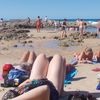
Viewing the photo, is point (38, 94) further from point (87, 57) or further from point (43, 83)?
point (87, 57)

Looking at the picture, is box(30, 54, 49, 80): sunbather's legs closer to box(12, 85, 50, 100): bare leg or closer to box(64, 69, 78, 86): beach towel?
box(12, 85, 50, 100): bare leg

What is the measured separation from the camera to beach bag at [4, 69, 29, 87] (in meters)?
6.62

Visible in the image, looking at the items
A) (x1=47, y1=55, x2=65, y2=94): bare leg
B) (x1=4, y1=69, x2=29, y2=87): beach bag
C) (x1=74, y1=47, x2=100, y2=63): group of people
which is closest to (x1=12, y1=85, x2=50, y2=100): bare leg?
(x1=47, y1=55, x2=65, y2=94): bare leg

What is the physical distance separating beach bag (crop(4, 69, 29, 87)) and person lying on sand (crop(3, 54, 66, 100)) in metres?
0.79

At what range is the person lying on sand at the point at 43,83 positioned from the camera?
434cm

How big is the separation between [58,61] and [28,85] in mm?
1048

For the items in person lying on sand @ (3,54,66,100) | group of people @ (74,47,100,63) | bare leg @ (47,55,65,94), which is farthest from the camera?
group of people @ (74,47,100,63)

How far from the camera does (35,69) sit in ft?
19.1

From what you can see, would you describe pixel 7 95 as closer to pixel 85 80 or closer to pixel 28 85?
pixel 28 85

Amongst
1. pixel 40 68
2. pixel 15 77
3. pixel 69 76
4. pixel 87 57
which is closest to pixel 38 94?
pixel 40 68

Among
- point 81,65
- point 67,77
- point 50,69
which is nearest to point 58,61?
point 50,69

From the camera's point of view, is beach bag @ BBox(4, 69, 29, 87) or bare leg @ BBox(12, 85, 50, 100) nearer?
bare leg @ BBox(12, 85, 50, 100)

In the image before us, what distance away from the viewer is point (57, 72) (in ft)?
18.2

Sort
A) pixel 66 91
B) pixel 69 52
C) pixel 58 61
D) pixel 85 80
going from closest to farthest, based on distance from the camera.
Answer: pixel 58 61 < pixel 66 91 < pixel 85 80 < pixel 69 52
